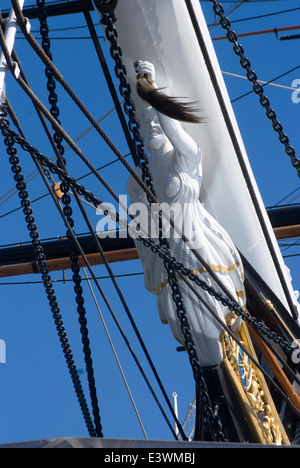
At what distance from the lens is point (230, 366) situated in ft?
8.85

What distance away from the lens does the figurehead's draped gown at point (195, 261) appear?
266 cm

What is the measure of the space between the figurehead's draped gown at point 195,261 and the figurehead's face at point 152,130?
8cm

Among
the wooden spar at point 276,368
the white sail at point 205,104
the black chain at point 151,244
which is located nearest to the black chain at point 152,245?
the black chain at point 151,244

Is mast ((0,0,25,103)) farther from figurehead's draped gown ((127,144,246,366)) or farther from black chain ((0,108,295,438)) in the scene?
figurehead's draped gown ((127,144,246,366))

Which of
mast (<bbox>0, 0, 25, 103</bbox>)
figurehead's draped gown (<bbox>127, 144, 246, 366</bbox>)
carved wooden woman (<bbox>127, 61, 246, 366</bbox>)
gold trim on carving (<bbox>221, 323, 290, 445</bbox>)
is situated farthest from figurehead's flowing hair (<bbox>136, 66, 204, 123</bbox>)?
gold trim on carving (<bbox>221, 323, 290, 445</bbox>)

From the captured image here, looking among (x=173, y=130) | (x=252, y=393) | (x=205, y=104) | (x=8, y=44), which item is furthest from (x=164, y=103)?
(x=252, y=393)

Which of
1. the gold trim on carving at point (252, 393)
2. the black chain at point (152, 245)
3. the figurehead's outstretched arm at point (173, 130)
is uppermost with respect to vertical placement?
the figurehead's outstretched arm at point (173, 130)

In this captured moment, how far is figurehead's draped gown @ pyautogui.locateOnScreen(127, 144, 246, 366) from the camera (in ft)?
8.74

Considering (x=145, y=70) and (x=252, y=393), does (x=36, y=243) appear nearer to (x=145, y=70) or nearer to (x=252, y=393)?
(x=145, y=70)

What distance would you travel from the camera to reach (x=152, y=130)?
2.84m

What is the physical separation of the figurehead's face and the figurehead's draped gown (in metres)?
0.08

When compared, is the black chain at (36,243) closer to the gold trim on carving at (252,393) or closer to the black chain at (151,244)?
the black chain at (151,244)
